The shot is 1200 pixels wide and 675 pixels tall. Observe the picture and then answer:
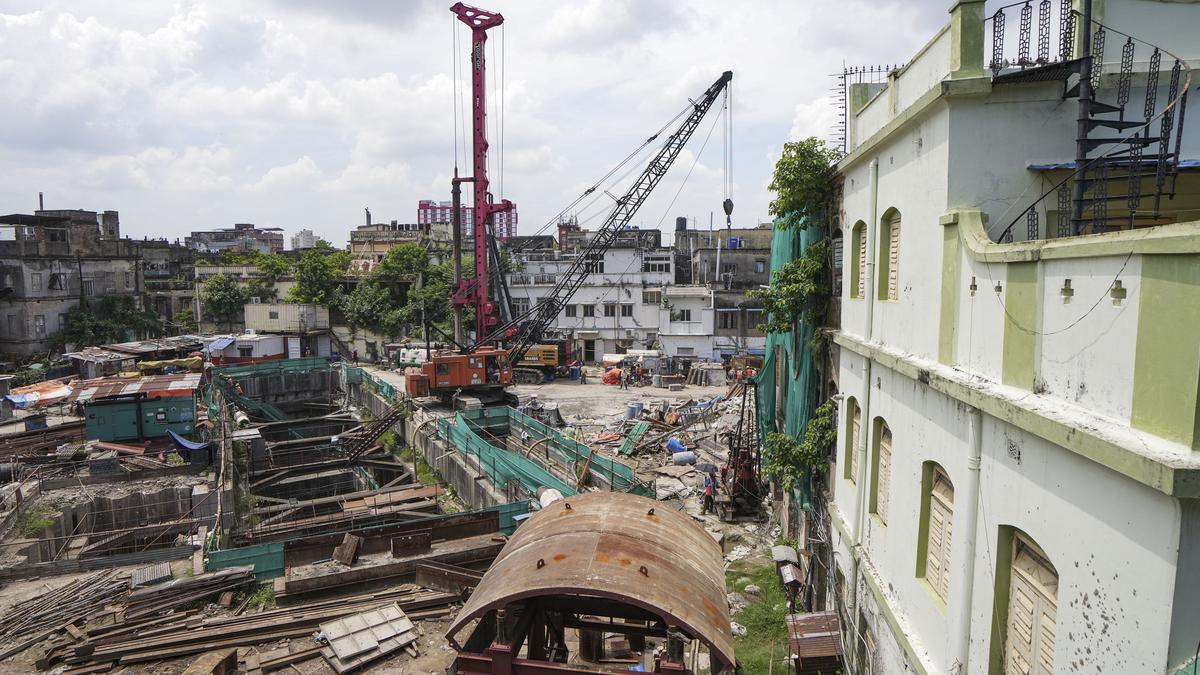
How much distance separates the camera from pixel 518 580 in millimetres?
7172

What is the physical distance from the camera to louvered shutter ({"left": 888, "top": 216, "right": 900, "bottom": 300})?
30.1ft

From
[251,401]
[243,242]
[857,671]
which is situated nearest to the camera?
[857,671]

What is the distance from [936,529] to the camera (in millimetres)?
7676

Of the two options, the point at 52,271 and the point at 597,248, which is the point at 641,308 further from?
the point at 52,271

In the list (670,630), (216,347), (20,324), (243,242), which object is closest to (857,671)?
(670,630)

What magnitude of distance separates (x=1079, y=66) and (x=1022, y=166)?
3.58ft

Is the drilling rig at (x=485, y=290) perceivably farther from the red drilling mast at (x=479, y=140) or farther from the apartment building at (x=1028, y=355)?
the apartment building at (x=1028, y=355)

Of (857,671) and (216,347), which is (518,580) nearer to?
(857,671)

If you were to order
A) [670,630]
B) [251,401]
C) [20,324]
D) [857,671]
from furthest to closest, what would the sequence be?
[20,324] < [251,401] < [857,671] < [670,630]

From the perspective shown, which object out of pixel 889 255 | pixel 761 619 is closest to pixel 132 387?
pixel 761 619

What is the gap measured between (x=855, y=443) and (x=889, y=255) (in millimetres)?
3433

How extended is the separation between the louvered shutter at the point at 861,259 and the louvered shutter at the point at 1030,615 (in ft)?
18.9

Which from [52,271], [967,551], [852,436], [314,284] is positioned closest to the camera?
[967,551]

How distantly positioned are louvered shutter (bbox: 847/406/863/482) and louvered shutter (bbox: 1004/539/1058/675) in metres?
5.04
